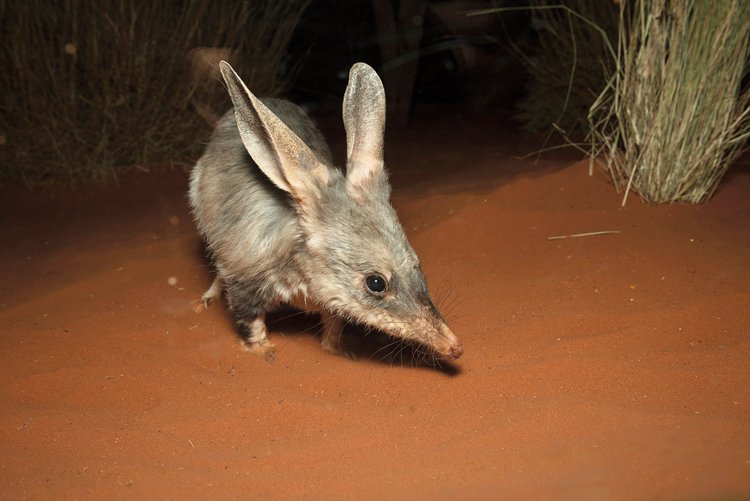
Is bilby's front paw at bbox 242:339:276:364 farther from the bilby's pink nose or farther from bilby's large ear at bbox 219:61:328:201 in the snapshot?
the bilby's pink nose

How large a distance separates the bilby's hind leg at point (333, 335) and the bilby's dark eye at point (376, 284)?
516mm

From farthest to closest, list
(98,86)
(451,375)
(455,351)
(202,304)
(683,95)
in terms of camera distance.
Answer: (98,86) → (683,95) → (202,304) → (451,375) → (455,351)

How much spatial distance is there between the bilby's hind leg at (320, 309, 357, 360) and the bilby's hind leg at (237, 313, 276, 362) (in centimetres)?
27

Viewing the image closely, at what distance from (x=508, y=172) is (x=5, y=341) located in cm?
388

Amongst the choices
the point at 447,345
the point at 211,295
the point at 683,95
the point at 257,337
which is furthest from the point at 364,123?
the point at 683,95

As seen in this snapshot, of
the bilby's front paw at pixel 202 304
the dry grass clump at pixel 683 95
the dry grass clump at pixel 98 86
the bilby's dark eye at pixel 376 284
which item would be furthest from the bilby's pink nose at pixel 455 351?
the dry grass clump at pixel 98 86

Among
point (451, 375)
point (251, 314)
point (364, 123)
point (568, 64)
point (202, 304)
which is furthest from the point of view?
point (568, 64)

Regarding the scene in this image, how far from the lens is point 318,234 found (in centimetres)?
318

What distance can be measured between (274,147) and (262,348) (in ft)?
3.55

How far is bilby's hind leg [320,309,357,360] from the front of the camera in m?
3.58

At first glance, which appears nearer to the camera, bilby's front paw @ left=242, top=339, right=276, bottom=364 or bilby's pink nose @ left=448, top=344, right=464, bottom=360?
bilby's pink nose @ left=448, top=344, right=464, bottom=360

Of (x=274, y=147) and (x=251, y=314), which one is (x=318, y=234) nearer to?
(x=274, y=147)

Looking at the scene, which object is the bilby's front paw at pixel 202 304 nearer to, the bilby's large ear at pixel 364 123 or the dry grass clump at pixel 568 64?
the bilby's large ear at pixel 364 123

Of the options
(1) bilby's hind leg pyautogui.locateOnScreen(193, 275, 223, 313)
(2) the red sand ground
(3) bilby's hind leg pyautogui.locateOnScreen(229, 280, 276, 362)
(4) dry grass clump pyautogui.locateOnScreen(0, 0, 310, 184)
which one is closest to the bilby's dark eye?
(2) the red sand ground
